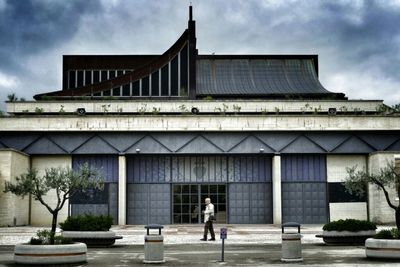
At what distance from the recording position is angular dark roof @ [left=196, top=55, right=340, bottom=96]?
50062 mm

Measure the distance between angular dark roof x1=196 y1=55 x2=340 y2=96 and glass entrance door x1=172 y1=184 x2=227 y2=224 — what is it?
11313 mm

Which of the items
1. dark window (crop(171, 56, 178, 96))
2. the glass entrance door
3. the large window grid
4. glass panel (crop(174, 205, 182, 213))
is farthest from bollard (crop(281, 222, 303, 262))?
dark window (crop(171, 56, 178, 96))

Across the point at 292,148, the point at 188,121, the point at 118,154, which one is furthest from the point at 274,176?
the point at 118,154

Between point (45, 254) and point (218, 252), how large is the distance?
6233 millimetres

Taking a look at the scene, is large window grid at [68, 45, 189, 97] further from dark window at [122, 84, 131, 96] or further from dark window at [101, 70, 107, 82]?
dark window at [101, 70, 107, 82]

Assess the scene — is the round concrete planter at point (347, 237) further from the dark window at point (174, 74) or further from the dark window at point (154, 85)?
the dark window at point (174, 74)

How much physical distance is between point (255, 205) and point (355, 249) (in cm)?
1796

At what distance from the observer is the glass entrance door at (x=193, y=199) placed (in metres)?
40.2

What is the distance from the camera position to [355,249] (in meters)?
22.3

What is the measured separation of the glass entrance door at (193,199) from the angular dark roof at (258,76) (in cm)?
1131

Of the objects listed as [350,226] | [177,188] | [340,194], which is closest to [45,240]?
[350,226]

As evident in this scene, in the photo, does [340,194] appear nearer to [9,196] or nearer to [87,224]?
[9,196]

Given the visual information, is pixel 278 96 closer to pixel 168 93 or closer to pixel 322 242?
pixel 168 93

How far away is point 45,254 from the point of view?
57.8 feet
